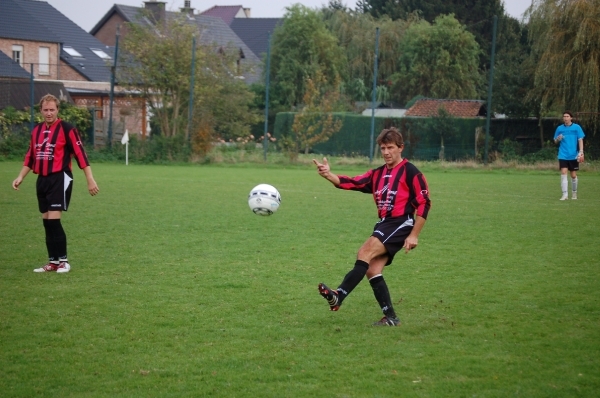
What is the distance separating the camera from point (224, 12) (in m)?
82.2

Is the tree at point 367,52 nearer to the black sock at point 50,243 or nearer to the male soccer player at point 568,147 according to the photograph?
the male soccer player at point 568,147

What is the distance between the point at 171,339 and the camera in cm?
576

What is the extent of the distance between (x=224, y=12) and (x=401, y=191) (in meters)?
79.1

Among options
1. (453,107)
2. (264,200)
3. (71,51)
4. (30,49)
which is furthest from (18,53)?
(264,200)

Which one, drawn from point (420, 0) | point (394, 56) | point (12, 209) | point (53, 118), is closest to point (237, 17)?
point (420, 0)

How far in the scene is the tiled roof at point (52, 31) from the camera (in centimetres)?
4506

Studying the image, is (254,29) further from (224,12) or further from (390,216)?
(390,216)

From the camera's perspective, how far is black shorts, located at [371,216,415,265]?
6250 millimetres

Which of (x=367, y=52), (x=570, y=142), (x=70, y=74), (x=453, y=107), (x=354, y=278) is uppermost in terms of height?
(x=367, y=52)

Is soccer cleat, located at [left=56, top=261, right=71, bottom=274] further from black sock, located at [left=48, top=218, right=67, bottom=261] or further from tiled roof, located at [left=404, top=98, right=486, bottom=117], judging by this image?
tiled roof, located at [left=404, top=98, right=486, bottom=117]

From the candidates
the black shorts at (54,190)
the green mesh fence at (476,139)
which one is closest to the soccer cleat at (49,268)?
the black shorts at (54,190)

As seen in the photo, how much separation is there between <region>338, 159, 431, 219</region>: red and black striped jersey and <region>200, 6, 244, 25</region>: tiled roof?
251 ft

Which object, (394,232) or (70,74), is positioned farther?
(70,74)

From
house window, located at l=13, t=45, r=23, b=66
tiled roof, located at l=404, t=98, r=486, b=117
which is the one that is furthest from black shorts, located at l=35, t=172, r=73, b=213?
house window, located at l=13, t=45, r=23, b=66
